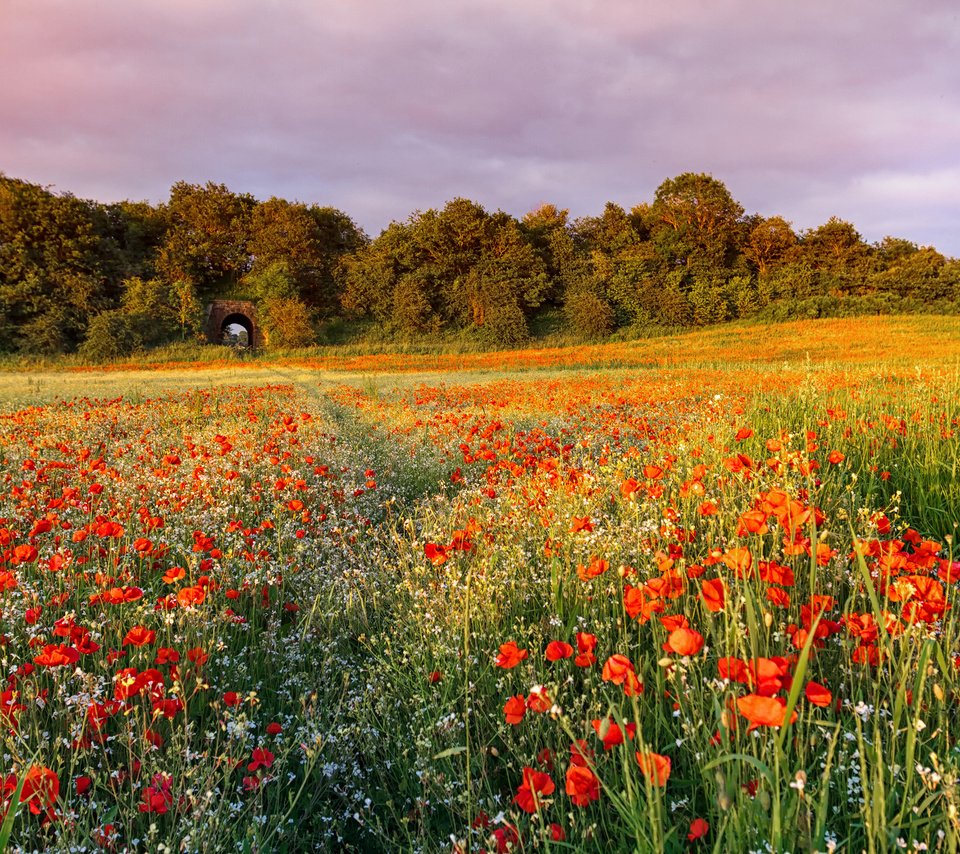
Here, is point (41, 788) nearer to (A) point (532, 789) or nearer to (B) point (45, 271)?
(A) point (532, 789)

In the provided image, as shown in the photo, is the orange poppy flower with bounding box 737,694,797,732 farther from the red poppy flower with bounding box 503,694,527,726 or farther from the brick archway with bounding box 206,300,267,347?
the brick archway with bounding box 206,300,267,347

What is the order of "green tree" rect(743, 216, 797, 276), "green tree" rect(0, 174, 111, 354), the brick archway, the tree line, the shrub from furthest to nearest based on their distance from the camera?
1. "green tree" rect(743, 216, 797, 276)
2. the brick archway
3. the tree line
4. "green tree" rect(0, 174, 111, 354)
5. the shrub

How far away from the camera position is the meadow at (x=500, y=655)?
1.38 metres

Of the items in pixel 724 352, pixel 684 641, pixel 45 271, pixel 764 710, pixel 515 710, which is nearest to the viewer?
pixel 764 710

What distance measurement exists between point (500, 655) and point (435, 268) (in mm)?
48655

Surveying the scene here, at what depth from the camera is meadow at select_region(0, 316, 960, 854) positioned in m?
1.38

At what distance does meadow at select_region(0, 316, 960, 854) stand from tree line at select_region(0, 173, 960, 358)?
38.3 meters

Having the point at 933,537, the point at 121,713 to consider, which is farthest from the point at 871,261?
the point at 121,713

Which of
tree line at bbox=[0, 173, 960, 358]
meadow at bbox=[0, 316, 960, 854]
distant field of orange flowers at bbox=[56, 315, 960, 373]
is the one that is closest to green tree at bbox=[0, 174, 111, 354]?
tree line at bbox=[0, 173, 960, 358]

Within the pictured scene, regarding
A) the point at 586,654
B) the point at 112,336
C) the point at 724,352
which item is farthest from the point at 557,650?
the point at 112,336

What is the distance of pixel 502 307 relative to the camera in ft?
146

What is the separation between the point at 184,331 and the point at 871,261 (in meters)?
56.0

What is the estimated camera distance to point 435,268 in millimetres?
48188

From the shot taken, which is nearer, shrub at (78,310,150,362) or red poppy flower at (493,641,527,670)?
red poppy flower at (493,641,527,670)
